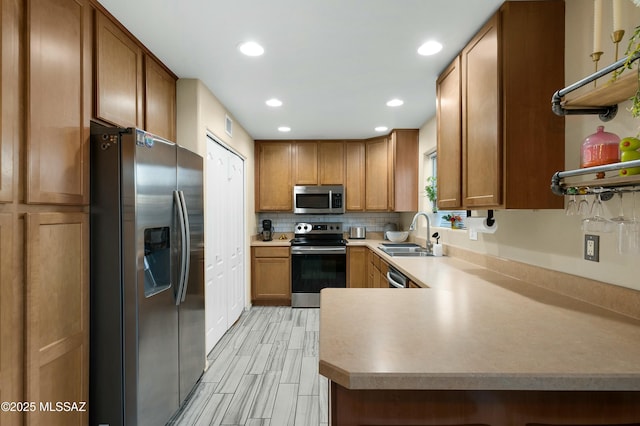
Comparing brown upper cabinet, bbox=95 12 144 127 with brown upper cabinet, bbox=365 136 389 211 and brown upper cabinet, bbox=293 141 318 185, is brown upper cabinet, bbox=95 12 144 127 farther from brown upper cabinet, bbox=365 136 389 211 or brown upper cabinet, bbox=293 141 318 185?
brown upper cabinet, bbox=365 136 389 211

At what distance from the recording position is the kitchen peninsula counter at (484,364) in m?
0.74

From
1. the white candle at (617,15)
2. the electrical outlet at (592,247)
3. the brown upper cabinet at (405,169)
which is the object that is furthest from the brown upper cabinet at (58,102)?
the brown upper cabinet at (405,169)

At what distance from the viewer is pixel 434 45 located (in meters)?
1.87

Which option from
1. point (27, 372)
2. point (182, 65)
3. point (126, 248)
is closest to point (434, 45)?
point (182, 65)

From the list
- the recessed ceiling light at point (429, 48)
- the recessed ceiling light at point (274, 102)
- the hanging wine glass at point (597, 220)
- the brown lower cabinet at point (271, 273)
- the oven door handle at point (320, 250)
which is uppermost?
the recessed ceiling light at point (274, 102)

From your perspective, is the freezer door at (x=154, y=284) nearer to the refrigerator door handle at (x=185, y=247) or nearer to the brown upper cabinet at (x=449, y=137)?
the refrigerator door handle at (x=185, y=247)

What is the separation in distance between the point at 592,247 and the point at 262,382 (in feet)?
7.38

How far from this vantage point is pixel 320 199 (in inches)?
170

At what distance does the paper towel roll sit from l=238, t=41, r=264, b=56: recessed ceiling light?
6.32ft

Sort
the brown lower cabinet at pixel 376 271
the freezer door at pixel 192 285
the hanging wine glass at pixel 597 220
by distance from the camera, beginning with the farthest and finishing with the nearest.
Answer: the brown lower cabinet at pixel 376 271
the freezer door at pixel 192 285
the hanging wine glass at pixel 597 220

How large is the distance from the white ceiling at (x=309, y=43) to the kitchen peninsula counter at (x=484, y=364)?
154cm

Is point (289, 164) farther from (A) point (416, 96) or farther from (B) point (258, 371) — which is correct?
(B) point (258, 371)

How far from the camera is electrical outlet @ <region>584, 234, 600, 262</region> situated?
4.13 ft

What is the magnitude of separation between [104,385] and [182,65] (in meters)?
2.07
